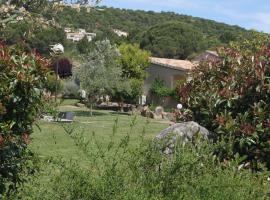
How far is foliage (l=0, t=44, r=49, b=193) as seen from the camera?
430 cm

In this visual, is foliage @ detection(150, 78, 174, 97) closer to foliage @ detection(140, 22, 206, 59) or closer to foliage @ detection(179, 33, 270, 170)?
foliage @ detection(140, 22, 206, 59)

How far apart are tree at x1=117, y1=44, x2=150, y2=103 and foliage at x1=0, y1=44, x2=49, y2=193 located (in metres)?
31.3

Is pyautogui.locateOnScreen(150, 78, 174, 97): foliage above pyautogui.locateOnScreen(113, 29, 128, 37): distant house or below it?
below

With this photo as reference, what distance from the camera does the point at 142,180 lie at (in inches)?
146

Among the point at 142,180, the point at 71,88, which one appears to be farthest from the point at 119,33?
the point at 142,180

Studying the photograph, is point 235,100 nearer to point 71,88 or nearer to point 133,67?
point 133,67

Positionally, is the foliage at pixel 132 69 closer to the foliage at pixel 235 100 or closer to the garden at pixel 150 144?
the foliage at pixel 235 100

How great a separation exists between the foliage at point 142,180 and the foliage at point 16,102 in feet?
0.96

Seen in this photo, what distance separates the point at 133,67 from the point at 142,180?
118ft

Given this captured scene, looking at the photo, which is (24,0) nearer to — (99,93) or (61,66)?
(99,93)

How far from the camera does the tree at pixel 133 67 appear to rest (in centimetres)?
3712

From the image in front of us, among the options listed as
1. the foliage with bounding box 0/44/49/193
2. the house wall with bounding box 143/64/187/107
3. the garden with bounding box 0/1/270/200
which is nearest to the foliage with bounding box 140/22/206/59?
the house wall with bounding box 143/64/187/107

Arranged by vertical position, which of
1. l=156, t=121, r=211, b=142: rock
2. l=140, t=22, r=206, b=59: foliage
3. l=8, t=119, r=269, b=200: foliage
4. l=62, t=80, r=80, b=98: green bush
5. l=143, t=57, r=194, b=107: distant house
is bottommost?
l=8, t=119, r=269, b=200: foliage

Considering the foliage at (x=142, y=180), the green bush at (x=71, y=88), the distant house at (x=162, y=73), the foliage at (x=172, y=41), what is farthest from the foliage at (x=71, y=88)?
the foliage at (x=142, y=180)
